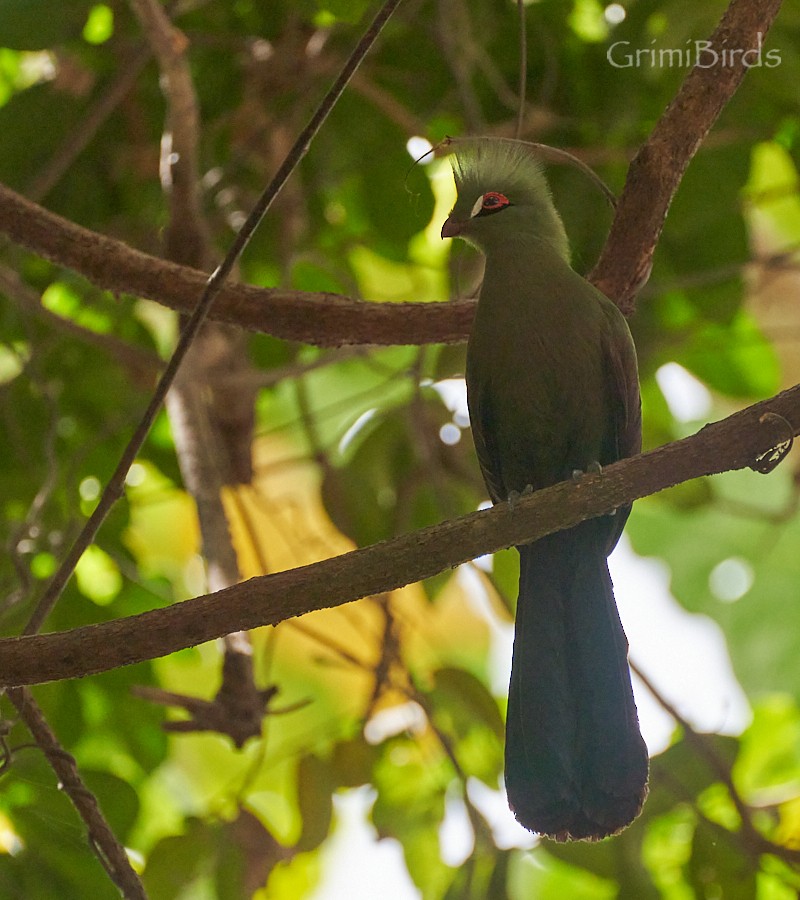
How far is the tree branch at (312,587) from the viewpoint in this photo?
1.83m

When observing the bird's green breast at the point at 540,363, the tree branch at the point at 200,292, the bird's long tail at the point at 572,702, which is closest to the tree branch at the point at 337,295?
the tree branch at the point at 200,292

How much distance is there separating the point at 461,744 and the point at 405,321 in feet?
4.88

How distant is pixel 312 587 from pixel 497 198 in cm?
133

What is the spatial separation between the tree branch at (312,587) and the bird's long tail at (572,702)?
2.29 feet

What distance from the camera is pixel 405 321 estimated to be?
8.32ft

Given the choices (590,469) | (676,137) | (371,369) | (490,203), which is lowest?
(590,469)

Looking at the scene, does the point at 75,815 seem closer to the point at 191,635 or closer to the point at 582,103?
the point at 191,635

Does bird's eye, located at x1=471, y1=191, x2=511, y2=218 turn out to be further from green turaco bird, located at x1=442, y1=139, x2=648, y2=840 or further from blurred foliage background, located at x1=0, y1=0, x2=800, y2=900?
blurred foliage background, located at x1=0, y1=0, x2=800, y2=900

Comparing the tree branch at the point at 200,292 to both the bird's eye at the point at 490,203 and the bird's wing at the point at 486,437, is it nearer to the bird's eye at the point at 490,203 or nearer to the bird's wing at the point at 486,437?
the bird's wing at the point at 486,437

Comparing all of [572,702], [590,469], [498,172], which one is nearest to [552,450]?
[590,469]

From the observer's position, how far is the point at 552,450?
105 inches

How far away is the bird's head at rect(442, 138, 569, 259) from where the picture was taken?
275 cm

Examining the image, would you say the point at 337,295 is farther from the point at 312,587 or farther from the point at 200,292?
the point at 312,587

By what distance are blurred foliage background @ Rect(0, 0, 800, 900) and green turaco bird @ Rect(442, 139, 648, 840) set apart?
424mm
